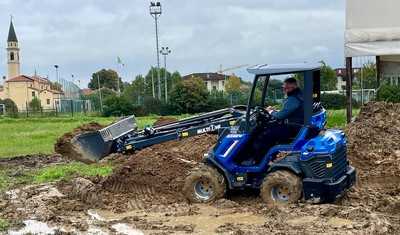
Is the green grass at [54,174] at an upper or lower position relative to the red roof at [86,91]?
lower

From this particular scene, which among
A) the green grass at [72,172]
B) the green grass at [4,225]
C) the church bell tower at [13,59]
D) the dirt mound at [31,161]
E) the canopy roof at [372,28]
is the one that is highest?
the church bell tower at [13,59]

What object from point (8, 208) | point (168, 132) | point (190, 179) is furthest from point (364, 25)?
point (8, 208)

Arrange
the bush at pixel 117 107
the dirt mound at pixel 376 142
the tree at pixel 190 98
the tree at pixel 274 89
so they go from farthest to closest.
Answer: the bush at pixel 117 107
the tree at pixel 190 98
the dirt mound at pixel 376 142
the tree at pixel 274 89

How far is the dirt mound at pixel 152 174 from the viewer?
12594 millimetres

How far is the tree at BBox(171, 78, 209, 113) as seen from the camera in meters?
50.5

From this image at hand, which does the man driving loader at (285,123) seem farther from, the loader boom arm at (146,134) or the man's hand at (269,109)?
the loader boom arm at (146,134)

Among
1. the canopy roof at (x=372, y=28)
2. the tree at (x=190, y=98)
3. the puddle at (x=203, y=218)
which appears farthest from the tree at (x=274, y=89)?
the tree at (x=190, y=98)

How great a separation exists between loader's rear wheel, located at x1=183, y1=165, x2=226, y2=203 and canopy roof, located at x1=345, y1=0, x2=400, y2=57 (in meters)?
10.1

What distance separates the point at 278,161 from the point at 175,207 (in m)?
1.82

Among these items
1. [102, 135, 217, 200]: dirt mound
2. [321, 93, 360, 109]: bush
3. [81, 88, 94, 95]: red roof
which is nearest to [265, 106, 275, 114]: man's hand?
[102, 135, 217, 200]: dirt mound

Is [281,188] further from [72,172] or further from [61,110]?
[61,110]

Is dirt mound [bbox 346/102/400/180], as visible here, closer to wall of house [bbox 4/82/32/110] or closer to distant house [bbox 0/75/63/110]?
distant house [bbox 0/75/63/110]

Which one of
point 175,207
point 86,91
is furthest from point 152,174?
point 86,91

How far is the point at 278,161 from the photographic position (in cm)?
1079
